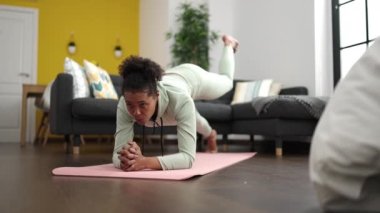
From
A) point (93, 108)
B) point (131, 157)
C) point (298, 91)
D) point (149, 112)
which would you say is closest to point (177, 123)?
point (149, 112)

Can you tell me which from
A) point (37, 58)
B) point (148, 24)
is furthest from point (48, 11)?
point (148, 24)

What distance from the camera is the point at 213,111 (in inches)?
144

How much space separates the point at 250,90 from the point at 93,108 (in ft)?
6.11

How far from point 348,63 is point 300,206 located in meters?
3.16

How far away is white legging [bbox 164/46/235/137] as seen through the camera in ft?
7.29

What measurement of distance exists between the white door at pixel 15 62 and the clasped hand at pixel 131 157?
14.9ft

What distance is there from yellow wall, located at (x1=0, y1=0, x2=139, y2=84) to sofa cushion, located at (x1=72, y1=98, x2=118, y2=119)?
3.18 m

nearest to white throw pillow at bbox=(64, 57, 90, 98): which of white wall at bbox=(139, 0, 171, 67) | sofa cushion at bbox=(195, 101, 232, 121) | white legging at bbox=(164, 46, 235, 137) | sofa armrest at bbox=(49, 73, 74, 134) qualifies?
sofa armrest at bbox=(49, 73, 74, 134)

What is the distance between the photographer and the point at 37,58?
5887mm

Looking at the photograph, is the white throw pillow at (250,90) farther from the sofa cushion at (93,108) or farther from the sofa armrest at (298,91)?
the sofa cushion at (93,108)

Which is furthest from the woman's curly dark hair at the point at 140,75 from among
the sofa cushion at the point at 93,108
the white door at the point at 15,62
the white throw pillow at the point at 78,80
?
the white door at the point at 15,62

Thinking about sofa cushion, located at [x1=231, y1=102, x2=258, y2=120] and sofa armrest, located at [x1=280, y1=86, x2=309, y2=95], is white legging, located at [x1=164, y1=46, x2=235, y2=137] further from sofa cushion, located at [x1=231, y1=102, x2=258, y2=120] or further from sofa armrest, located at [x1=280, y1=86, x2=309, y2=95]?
sofa armrest, located at [x1=280, y1=86, x2=309, y2=95]

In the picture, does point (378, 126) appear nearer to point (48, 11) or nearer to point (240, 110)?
point (240, 110)

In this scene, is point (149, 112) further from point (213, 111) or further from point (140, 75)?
point (213, 111)
